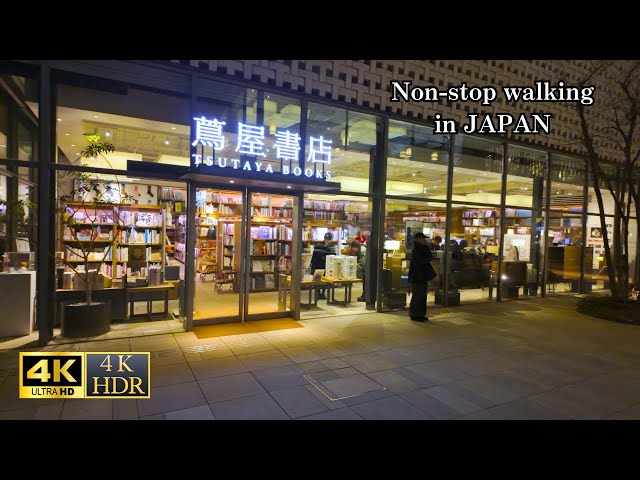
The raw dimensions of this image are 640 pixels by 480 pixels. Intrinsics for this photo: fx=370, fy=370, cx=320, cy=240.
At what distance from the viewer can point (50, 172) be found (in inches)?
205

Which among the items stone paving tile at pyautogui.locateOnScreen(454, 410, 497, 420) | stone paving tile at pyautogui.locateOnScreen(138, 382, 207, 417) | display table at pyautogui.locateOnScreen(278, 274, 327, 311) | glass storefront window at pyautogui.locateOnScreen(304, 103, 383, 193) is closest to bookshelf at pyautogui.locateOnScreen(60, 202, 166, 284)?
display table at pyautogui.locateOnScreen(278, 274, 327, 311)

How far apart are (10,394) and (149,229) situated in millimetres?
4772

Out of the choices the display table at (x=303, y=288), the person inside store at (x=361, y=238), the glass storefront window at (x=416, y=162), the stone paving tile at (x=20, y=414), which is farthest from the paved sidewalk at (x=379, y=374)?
the glass storefront window at (x=416, y=162)

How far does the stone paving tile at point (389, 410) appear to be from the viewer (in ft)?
11.0

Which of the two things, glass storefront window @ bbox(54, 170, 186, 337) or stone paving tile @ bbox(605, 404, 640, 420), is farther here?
glass storefront window @ bbox(54, 170, 186, 337)

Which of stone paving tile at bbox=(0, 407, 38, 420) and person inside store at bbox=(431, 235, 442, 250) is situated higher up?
person inside store at bbox=(431, 235, 442, 250)

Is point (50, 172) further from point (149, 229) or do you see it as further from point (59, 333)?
point (149, 229)

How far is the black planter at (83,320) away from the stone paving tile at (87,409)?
217 centimetres

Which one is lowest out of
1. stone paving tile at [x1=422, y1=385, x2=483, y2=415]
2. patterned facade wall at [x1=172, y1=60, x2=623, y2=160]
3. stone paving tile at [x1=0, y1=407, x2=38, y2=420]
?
stone paving tile at [x1=0, y1=407, x2=38, y2=420]

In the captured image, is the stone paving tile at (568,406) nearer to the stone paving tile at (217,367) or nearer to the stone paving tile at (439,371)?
the stone paving tile at (439,371)

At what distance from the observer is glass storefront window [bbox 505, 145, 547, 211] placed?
9719mm

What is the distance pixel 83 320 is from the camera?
214 inches

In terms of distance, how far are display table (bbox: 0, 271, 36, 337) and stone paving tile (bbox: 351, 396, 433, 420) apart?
5090mm

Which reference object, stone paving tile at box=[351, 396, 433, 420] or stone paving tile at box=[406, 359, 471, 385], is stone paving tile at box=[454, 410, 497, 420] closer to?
stone paving tile at box=[351, 396, 433, 420]
